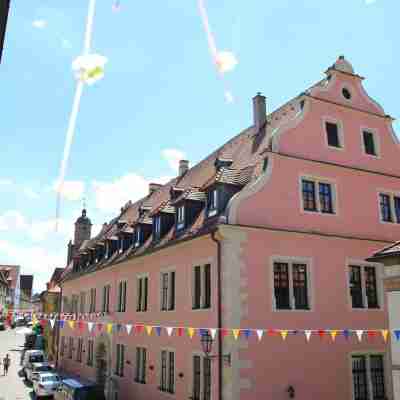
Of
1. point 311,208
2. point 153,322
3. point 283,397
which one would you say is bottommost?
point 283,397

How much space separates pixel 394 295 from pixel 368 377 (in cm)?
759

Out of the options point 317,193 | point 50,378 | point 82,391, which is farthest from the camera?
point 50,378

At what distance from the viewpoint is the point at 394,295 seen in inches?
463

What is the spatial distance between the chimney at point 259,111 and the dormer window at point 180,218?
17.6ft

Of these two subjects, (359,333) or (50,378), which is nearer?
(359,333)

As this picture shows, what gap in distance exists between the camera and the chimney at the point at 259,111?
22.8 meters

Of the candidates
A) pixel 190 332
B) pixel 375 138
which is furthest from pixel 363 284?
pixel 190 332

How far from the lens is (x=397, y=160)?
69.5ft

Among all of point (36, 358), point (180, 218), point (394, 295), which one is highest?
point (180, 218)

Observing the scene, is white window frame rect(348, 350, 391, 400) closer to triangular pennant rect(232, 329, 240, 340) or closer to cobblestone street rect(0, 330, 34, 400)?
triangular pennant rect(232, 329, 240, 340)

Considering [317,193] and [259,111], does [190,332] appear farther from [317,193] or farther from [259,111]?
[259,111]

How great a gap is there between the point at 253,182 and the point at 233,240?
234 cm

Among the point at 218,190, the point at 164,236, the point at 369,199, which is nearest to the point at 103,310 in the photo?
the point at 164,236

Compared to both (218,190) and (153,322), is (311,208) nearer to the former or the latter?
(218,190)
